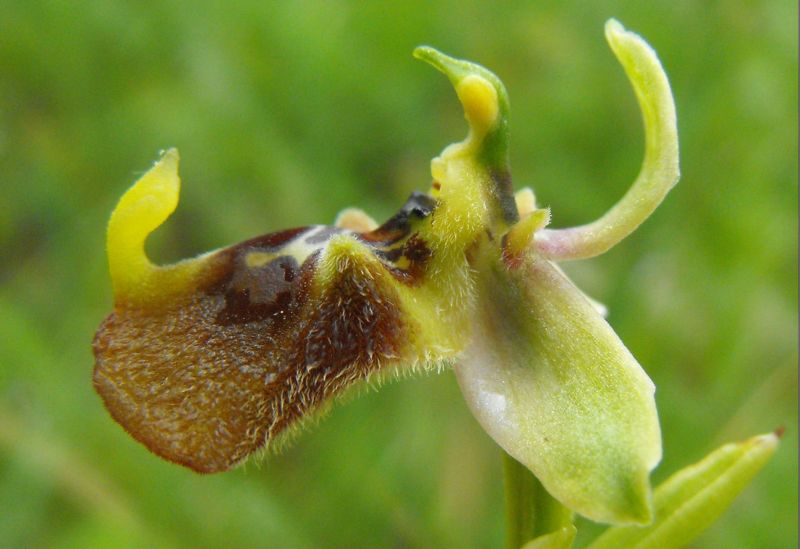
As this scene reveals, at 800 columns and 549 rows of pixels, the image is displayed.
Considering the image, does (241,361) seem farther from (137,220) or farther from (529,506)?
(529,506)

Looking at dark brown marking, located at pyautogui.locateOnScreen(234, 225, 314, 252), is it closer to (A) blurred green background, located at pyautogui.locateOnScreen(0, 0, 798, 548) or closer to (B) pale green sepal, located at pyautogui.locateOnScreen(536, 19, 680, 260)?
(B) pale green sepal, located at pyautogui.locateOnScreen(536, 19, 680, 260)

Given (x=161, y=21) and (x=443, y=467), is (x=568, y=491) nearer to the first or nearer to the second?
(x=443, y=467)

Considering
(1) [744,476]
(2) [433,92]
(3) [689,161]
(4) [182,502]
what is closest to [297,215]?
(2) [433,92]

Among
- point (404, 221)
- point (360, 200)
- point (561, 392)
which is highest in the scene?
point (360, 200)

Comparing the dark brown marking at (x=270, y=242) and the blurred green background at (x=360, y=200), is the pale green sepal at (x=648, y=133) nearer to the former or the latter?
the dark brown marking at (x=270, y=242)

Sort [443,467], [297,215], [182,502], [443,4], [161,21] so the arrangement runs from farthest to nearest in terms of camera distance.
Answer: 1. [443,4]
2. [161,21]
3. [297,215]
4. [443,467]
5. [182,502]

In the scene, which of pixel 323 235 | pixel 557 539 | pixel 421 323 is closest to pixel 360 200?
pixel 323 235

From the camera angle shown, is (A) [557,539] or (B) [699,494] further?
(B) [699,494]
